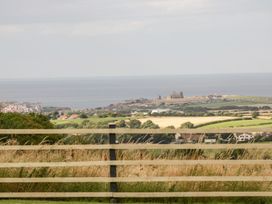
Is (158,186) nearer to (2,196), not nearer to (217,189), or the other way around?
(217,189)

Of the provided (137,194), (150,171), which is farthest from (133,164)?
(150,171)

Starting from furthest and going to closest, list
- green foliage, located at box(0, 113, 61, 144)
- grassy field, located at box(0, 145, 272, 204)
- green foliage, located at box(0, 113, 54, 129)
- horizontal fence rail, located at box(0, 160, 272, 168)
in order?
green foliage, located at box(0, 113, 54, 129), green foliage, located at box(0, 113, 61, 144), grassy field, located at box(0, 145, 272, 204), horizontal fence rail, located at box(0, 160, 272, 168)

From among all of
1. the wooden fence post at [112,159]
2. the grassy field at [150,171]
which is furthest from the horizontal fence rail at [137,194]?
the grassy field at [150,171]

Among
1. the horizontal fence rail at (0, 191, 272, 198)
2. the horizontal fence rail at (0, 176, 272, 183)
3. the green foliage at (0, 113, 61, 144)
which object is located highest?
the green foliage at (0, 113, 61, 144)

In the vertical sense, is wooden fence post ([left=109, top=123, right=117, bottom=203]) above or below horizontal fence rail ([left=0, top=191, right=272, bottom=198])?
above

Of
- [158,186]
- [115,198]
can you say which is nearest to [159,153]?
[158,186]

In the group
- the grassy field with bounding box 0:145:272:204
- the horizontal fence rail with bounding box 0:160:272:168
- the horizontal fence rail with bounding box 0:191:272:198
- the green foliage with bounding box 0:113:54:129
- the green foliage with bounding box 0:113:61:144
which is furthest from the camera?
the green foliage with bounding box 0:113:54:129

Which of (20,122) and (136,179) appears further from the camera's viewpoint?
(20,122)

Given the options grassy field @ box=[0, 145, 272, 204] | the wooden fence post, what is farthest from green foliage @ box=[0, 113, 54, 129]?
the wooden fence post

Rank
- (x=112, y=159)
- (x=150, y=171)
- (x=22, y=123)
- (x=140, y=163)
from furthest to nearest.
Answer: (x=22, y=123) → (x=150, y=171) → (x=112, y=159) → (x=140, y=163)

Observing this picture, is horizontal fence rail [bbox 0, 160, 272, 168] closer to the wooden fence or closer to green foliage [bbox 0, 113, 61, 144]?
the wooden fence

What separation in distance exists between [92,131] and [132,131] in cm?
67

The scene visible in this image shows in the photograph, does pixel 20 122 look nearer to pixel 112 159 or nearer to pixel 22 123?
pixel 22 123

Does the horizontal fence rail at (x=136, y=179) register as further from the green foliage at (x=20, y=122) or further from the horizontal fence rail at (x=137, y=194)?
the green foliage at (x=20, y=122)
